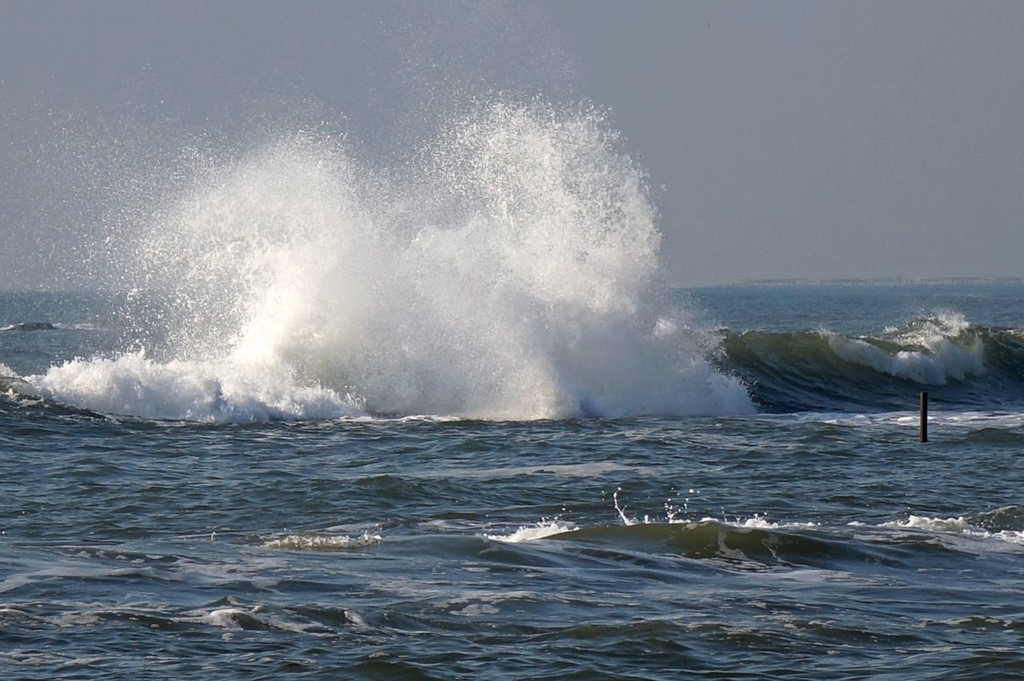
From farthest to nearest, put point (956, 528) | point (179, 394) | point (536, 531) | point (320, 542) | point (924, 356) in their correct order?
point (924, 356) → point (179, 394) → point (956, 528) → point (536, 531) → point (320, 542)

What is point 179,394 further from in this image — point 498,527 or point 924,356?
point 924,356

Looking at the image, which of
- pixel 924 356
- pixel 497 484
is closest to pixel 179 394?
pixel 497 484

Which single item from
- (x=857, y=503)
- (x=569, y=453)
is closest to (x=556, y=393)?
(x=569, y=453)

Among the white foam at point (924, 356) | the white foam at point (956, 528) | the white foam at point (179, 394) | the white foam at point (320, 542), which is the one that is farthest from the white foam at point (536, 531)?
the white foam at point (924, 356)

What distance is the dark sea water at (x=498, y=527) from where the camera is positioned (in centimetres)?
908

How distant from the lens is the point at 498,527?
543 inches

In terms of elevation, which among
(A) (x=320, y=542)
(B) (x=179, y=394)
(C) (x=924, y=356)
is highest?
(C) (x=924, y=356)

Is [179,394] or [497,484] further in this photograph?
[179,394]

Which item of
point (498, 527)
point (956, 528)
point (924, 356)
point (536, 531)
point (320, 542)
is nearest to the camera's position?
point (320, 542)

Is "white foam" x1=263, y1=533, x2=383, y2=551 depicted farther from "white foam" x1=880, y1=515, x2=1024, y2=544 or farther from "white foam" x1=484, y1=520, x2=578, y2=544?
"white foam" x1=880, y1=515, x2=1024, y2=544

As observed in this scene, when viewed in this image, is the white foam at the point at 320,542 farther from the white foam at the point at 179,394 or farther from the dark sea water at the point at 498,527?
the white foam at the point at 179,394

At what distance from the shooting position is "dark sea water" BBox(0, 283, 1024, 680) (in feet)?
29.8

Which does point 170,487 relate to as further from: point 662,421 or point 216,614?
point 662,421

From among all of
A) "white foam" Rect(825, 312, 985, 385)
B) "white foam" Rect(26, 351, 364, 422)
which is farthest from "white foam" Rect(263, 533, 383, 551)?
"white foam" Rect(825, 312, 985, 385)
